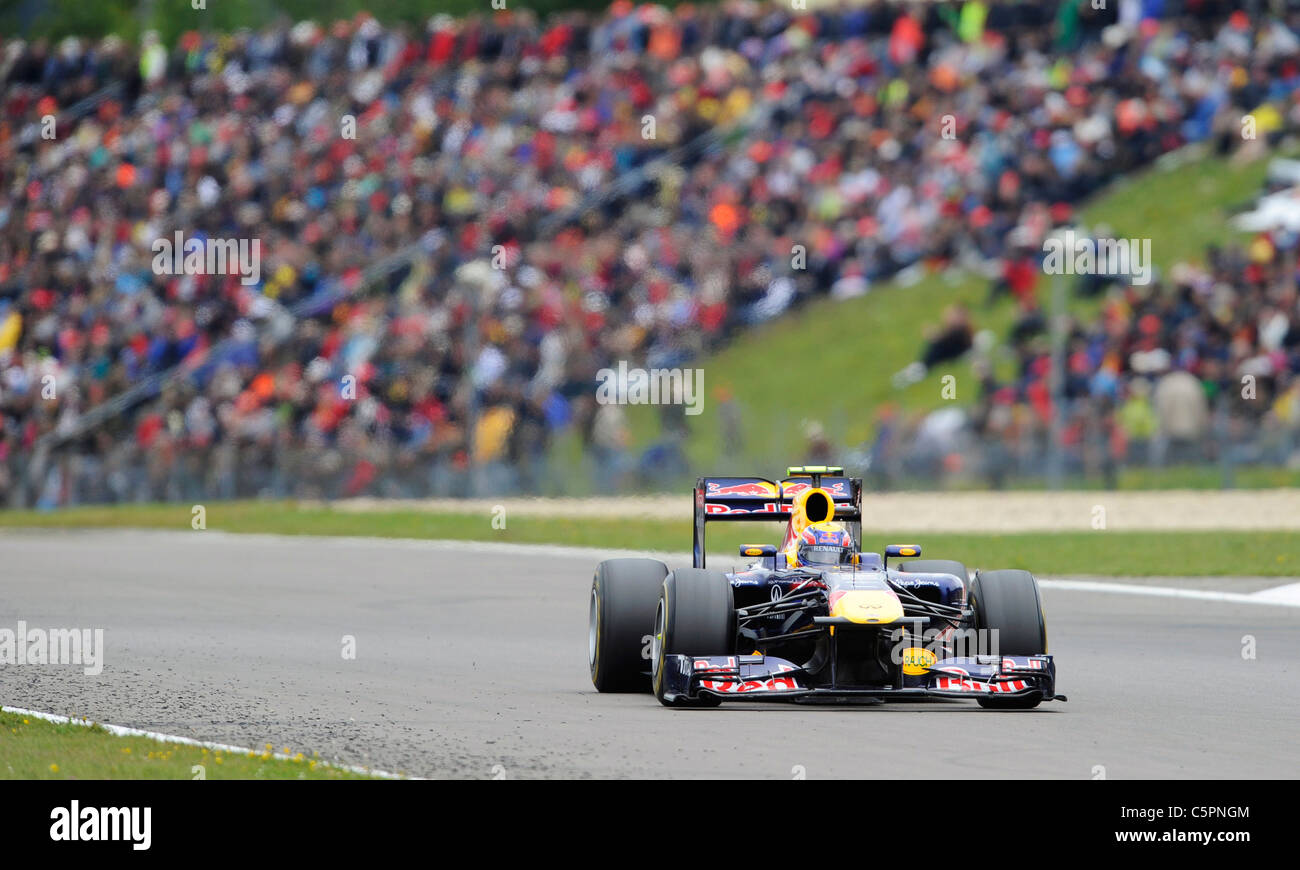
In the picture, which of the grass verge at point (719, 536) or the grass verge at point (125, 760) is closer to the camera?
the grass verge at point (125, 760)

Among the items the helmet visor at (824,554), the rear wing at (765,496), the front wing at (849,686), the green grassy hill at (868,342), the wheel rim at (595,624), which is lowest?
the front wing at (849,686)

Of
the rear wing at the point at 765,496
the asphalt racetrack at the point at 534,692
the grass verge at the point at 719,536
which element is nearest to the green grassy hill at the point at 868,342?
the grass verge at the point at 719,536

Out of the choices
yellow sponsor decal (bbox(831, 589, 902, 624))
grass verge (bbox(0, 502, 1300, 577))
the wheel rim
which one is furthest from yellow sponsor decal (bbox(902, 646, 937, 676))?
grass verge (bbox(0, 502, 1300, 577))

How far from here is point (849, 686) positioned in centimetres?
1125

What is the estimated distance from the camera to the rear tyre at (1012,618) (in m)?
11.6

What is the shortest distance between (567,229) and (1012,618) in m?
26.3

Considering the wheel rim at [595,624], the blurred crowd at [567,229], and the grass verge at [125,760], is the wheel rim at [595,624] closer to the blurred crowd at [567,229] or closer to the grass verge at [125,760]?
the grass verge at [125,760]

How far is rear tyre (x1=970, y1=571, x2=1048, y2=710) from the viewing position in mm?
11594

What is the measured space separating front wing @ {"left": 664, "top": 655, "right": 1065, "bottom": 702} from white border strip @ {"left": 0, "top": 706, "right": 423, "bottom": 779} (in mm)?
2602

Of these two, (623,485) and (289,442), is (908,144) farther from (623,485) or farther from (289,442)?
(289,442)

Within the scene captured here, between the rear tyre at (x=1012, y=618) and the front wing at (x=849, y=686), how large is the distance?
214 mm
